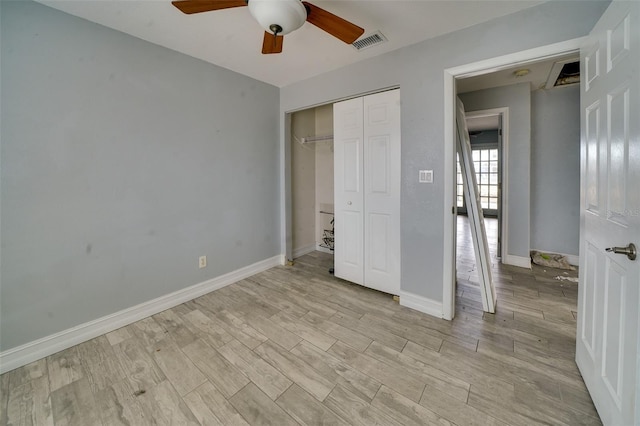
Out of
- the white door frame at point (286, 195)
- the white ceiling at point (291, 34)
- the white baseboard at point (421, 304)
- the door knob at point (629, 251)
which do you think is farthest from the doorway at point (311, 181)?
the door knob at point (629, 251)

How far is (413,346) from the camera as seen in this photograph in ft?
6.26

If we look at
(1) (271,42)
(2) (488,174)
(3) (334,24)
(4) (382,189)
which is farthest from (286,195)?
(2) (488,174)

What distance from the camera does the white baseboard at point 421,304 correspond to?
231 centimetres

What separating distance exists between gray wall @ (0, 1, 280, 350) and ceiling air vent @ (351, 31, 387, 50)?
4.97ft

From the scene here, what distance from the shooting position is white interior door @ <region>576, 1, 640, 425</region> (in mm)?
1031

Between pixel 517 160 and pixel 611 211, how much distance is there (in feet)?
9.30

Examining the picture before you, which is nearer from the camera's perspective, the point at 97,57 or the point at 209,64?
the point at 97,57

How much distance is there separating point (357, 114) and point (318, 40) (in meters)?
0.82

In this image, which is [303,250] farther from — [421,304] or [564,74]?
[564,74]

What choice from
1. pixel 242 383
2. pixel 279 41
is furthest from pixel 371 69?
pixel 242 383

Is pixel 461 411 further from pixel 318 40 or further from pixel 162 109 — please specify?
pixel 162 109

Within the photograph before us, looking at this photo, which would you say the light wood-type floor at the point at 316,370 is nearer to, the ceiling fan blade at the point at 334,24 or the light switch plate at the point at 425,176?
the light switch plate at the point at 425,176

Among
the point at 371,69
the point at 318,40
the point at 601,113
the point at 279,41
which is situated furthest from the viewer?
the point at 371,69

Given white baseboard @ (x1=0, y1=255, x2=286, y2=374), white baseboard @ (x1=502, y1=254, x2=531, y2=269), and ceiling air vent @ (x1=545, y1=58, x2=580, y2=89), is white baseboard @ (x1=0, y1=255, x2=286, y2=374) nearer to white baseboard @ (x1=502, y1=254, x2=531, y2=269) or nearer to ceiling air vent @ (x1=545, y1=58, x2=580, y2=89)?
white baseboard @ (x1=502, y1=254, x2=531, y2=269)
